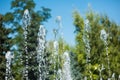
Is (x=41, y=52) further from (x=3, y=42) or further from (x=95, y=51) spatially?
(x=95, y=51)

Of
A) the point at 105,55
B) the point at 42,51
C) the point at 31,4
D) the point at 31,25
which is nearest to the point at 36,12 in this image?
the point at 31,4

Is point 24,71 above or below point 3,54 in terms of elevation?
below

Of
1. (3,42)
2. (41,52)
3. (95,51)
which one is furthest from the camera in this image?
(95,51)

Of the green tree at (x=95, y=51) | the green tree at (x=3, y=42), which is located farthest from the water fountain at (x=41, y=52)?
the green tree at (x=95, y=51)

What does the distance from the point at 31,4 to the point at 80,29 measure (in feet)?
16.3

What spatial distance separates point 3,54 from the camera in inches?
923

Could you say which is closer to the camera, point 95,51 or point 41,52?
point 41,52

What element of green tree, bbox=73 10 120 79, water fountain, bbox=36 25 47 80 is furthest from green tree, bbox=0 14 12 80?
green tree, bbox=73 10 120 79

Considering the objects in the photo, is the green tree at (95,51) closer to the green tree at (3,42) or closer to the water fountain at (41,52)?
the water fountain at (41,52)

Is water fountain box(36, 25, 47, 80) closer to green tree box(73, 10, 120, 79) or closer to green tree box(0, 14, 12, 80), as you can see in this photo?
green tree box(0, 14, 12, 80)

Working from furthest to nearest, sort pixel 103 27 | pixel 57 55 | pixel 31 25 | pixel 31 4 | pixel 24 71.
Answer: pixel 57 55 → pixel 103 27 → pixel 31 4 → pixel 31 25 → pixel 24 71

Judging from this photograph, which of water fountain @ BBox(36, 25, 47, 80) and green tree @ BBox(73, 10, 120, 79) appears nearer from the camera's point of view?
water fountain @ BBox(36, 25, 47, 80)

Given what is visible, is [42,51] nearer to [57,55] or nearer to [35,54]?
[35,54]

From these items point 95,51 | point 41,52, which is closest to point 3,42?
point 41,52
